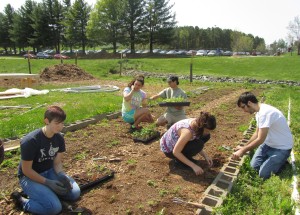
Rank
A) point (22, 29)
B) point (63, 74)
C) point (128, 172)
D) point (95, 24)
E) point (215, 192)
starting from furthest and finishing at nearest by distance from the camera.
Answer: point (22, 29), point (95, 24), point (63, 74), point (128, 172), point (215, 192)

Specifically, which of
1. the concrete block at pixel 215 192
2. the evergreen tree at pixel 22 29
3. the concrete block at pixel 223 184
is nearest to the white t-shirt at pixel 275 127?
the concrete block at pixel 223 184

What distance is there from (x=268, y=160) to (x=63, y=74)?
1571 centimetres

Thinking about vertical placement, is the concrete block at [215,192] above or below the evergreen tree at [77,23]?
below

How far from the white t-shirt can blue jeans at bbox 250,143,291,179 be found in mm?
84

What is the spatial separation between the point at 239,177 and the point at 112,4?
1884 inches

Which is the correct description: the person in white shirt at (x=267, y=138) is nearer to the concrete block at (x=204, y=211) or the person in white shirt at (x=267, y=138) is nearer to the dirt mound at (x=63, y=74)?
the concrete block at (x=204, y=211)

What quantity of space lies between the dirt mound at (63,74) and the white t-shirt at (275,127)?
48.2 feet

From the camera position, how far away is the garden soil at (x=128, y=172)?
3.60 m

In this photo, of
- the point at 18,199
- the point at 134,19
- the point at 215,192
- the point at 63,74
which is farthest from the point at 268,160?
the point at 134,19

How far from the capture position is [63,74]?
1816cm

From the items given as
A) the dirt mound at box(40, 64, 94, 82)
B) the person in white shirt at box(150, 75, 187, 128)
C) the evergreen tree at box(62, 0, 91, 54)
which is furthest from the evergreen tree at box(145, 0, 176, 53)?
the person in white shirt at box(150, 75, 187, 128)

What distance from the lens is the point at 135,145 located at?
5.88 m

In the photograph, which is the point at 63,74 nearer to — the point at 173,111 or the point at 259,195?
the point at 173,111

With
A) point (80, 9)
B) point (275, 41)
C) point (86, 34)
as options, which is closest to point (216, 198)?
point (86, 34)
